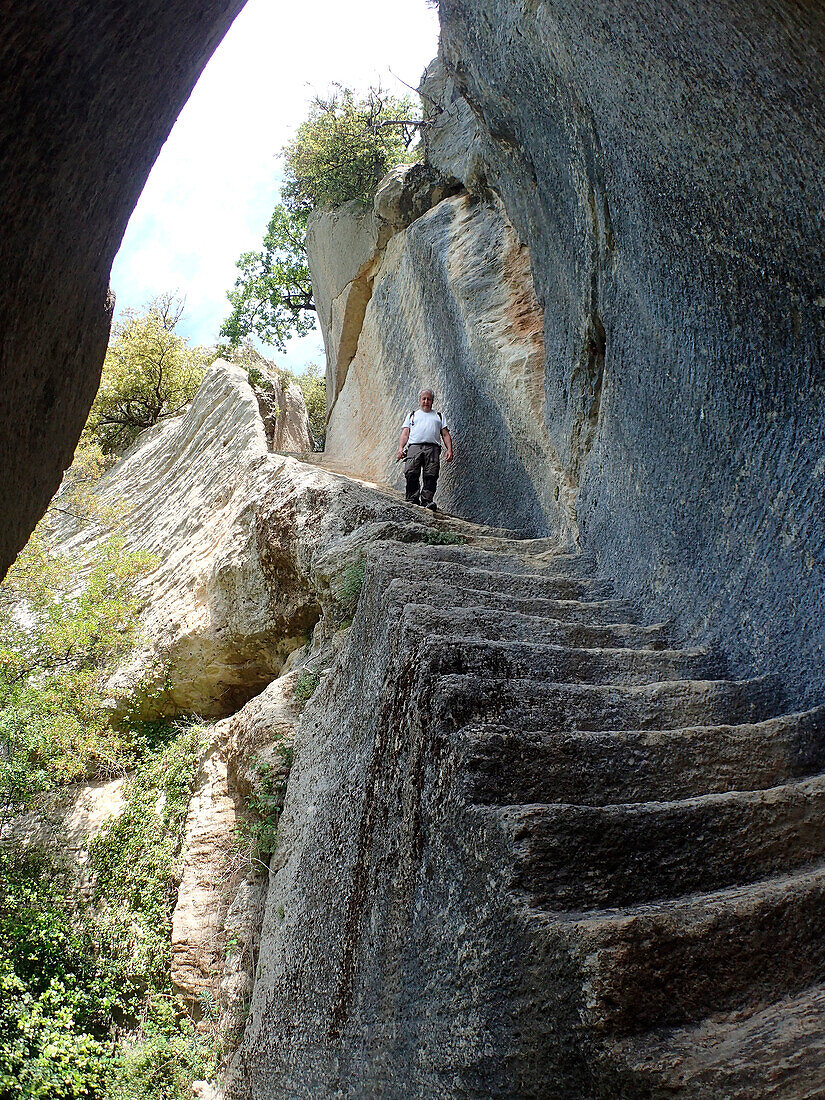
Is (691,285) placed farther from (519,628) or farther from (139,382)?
(139,382)

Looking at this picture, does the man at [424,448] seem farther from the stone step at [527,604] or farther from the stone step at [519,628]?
the stone step at [519,628]

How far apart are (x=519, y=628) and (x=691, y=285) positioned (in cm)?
210

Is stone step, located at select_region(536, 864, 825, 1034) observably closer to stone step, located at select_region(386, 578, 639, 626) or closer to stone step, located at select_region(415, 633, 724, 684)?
stone step, located at select_region(415, 633, 724, 684)

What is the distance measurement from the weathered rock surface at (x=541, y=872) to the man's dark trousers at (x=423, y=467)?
10.4ft

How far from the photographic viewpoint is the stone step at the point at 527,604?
4.35m

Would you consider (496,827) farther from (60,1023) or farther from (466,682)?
(60,1023)

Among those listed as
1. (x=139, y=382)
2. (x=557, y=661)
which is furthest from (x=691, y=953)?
(x=139, y=382)

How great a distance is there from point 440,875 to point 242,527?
23.0 feet

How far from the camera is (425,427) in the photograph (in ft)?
26.7

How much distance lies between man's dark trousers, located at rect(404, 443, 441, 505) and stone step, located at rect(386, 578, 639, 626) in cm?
333

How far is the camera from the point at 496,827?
2.48 m

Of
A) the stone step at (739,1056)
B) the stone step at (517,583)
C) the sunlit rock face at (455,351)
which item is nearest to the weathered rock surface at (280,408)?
the sunlit rock face at (455,351)

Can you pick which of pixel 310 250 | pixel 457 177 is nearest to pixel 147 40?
pixel 457 177

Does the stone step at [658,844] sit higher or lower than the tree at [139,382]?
lower
